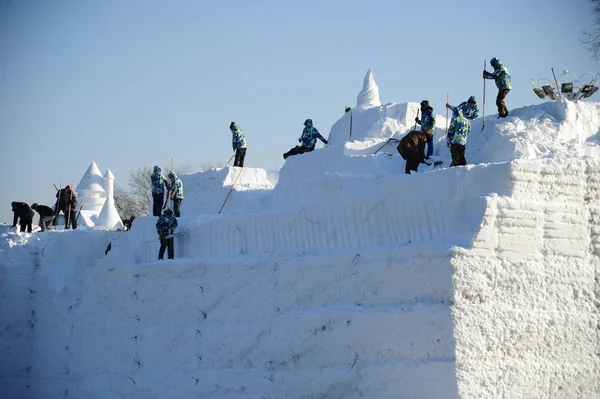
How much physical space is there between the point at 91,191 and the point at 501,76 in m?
16.5

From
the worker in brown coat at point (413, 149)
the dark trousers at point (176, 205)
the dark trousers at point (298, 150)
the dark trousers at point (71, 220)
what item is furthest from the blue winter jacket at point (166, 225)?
the dark trousers at point (71, 220)

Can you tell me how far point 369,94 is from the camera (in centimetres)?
1923

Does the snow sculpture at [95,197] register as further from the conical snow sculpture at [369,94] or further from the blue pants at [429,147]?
the blue pants at [429,147]

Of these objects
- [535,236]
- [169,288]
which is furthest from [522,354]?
[169,288]

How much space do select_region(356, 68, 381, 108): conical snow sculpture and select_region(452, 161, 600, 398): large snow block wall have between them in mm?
9016

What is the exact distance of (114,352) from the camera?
13555 millimetres

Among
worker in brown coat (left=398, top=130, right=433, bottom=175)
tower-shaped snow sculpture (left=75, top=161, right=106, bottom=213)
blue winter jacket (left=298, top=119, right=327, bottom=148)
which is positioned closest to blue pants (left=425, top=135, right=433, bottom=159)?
worker in brown coat (left=398, top=130, right=433, bottom=175)

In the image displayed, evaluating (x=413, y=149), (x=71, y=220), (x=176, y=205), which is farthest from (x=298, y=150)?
(x=71, y=220)

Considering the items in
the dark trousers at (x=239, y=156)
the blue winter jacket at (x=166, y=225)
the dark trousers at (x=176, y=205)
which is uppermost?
the dark trousers at (x=239, y=156)

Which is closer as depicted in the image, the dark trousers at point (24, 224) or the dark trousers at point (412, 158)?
the dark trousers at point (412, 158)

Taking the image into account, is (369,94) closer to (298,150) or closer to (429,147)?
(298,150)

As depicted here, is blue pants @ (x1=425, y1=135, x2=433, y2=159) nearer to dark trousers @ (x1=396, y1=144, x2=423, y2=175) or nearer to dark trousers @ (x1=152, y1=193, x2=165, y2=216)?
dark trousers @ (x1=396, y1=144, x2=423, y2=175)

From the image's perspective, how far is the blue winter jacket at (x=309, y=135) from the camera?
1509cm

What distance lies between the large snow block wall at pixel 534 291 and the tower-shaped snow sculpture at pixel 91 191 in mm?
18090
